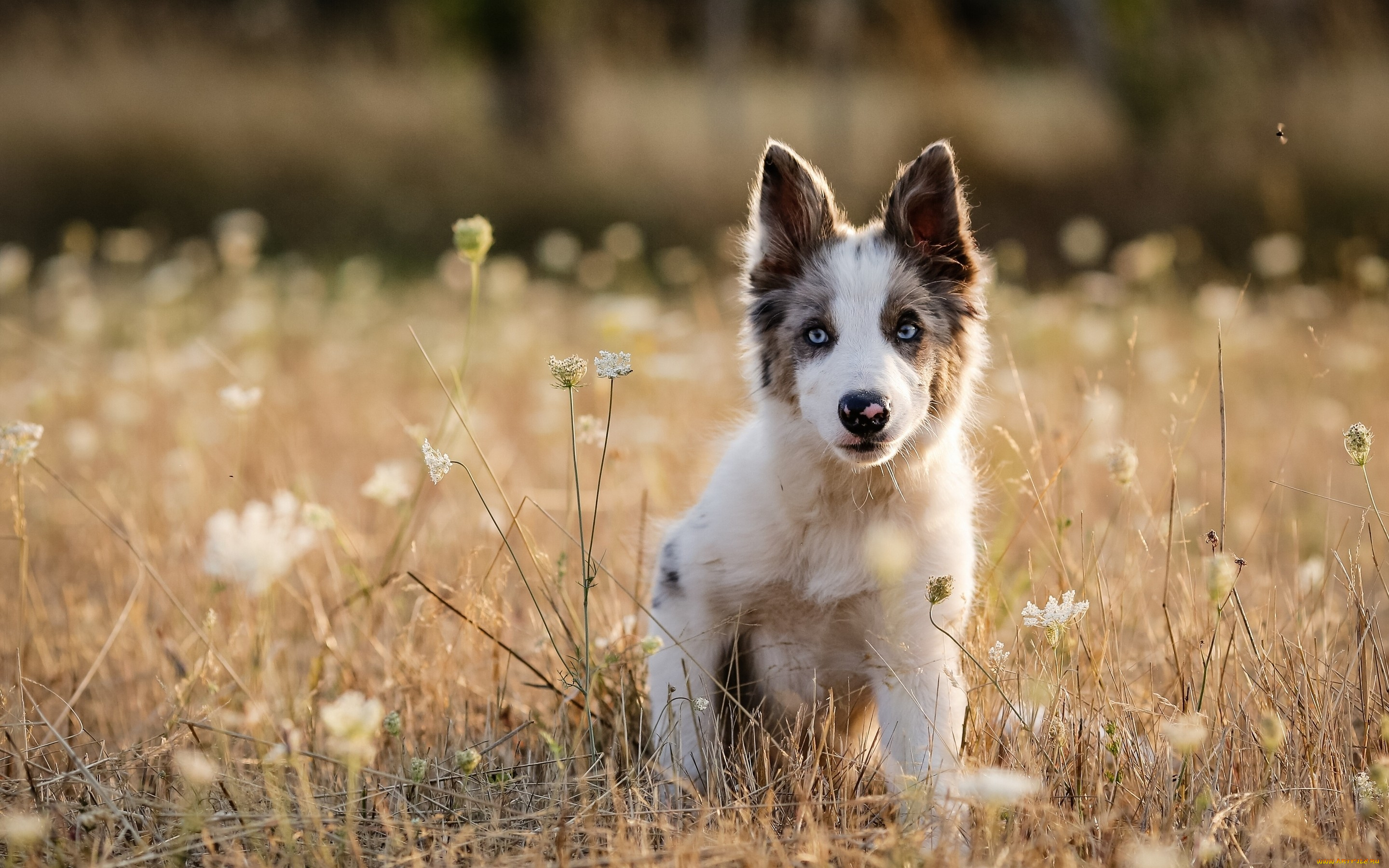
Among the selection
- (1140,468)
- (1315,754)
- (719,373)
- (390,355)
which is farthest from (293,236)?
(1315,754)

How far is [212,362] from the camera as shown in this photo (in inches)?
239

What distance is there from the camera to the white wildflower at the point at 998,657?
2271 millimetres

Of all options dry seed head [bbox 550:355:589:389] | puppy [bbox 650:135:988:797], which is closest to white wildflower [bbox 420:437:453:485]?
dry seed head [bbox 550:355:589:389]

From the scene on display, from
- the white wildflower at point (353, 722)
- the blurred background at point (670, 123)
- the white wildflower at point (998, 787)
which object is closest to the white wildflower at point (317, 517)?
the white wildflower at point (353, 722)

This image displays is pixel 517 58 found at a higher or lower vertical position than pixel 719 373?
higher

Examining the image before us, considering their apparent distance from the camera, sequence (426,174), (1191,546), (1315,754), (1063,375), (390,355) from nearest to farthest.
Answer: (1315,754), (1191,546), (1063,375), (390,355), (426,174)

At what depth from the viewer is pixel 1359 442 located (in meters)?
2.03

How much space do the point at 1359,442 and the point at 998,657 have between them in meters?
0.78

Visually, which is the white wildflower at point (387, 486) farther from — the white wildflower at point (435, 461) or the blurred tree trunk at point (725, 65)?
the blurred tree trunk at point (725, 65)

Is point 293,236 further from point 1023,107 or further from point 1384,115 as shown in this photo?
point 1384,115

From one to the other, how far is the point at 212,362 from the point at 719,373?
278cm

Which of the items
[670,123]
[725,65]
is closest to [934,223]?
[670,123]

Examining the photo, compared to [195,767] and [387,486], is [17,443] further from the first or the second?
[195,767]

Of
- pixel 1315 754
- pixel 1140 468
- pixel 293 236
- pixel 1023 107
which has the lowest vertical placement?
pixel 1315 754
